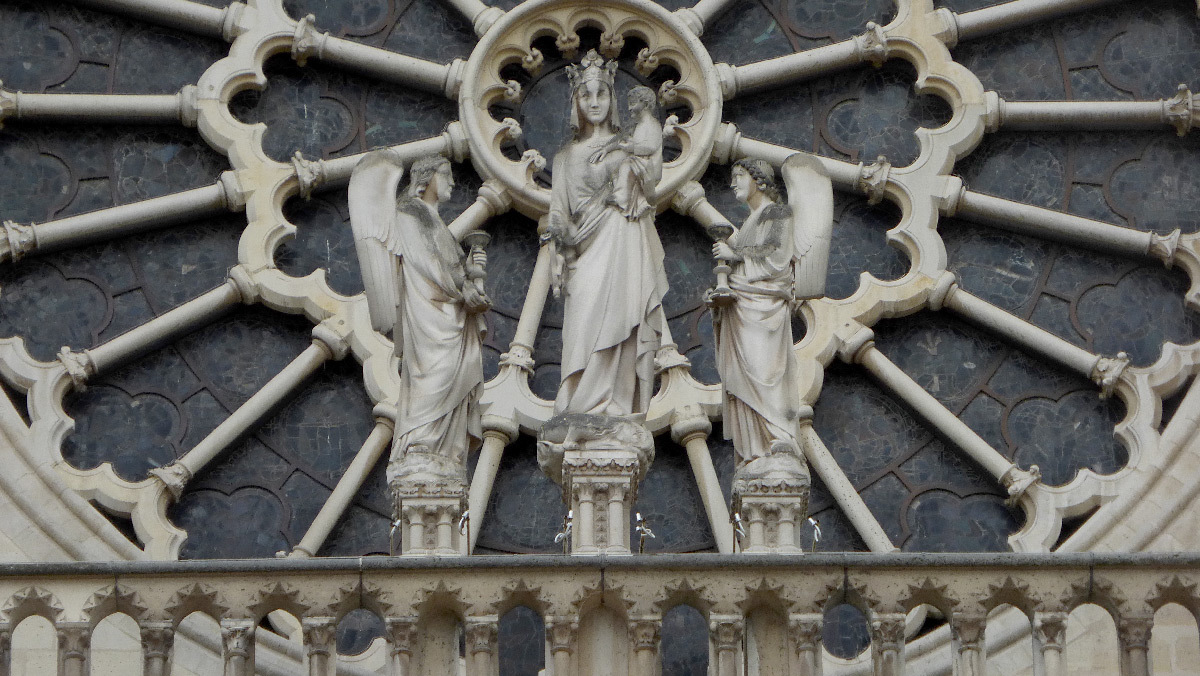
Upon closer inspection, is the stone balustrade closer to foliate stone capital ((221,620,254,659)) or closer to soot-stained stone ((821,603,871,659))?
foliate stone capital ((221,620,254,659))

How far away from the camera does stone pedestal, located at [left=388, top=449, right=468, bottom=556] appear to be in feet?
54.4

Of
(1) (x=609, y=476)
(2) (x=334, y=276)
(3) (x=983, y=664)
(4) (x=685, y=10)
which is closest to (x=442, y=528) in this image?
(1) (x=609, y=476)

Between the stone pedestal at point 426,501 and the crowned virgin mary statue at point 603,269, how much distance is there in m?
0.66

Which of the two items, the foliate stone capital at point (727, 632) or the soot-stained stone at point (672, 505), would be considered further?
the soot-stained stone at point (672, 505)

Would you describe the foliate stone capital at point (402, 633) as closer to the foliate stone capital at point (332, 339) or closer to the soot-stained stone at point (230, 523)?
the soot-stained stone at point (230, 523)

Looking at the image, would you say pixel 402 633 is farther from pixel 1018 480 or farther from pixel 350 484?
pixel 1018 480

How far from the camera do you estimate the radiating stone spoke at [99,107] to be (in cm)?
2042

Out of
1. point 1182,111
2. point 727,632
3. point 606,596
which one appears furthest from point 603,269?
point 1182,111

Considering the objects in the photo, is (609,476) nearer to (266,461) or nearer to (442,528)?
(442,528)

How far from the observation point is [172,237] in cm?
2038

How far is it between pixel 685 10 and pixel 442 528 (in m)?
5.34

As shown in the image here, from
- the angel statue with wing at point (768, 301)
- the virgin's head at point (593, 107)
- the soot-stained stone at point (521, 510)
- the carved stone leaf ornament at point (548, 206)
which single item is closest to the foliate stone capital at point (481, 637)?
the angel statue with wing at point (768, 301)

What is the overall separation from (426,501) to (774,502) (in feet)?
5.58

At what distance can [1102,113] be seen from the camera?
67.4 feet
